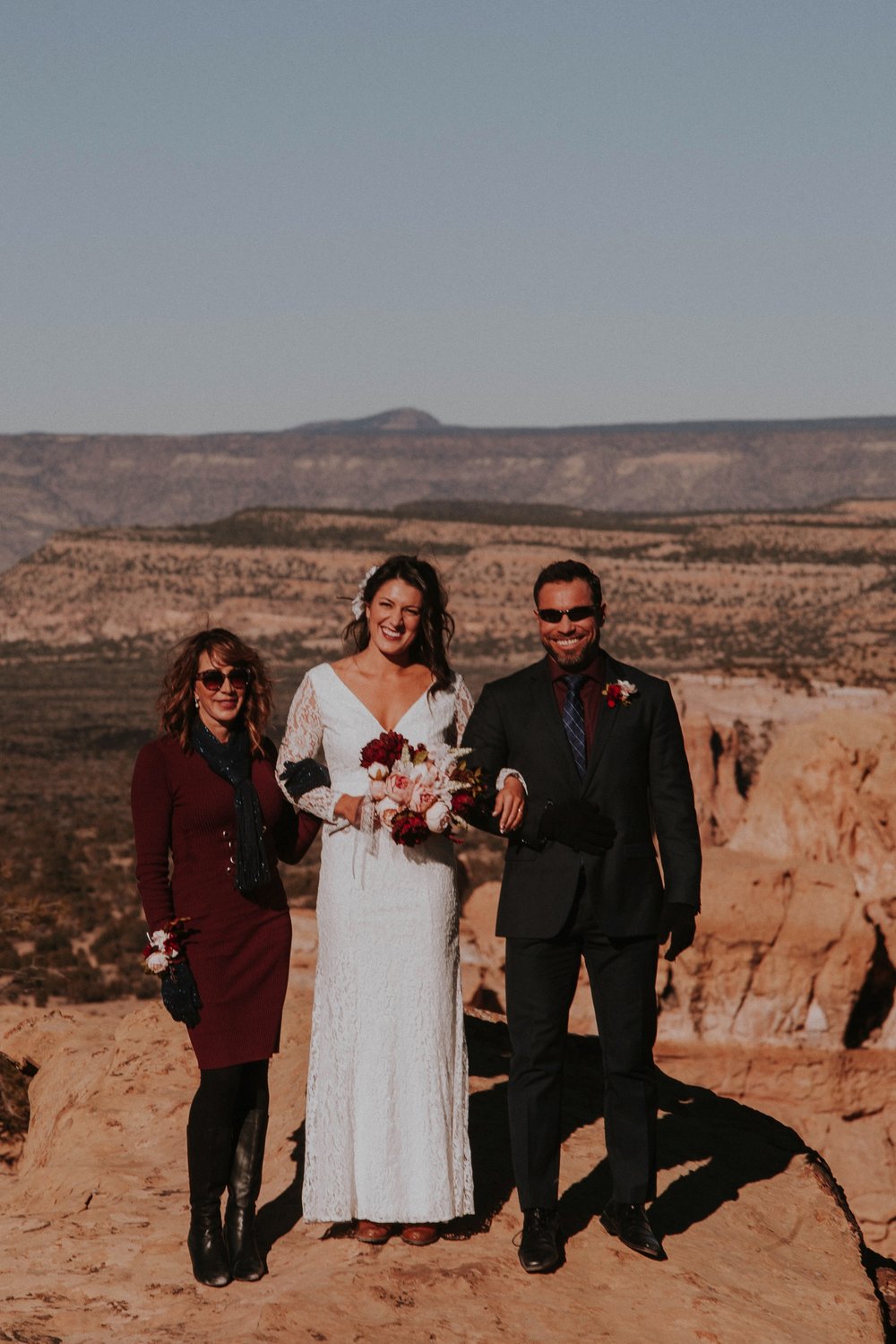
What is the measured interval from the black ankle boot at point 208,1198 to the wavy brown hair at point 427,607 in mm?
1785

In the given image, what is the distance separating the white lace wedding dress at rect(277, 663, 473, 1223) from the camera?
5.68 metres

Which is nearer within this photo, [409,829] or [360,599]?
[409,829]

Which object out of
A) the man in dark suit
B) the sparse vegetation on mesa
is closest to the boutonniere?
the man in dark suit

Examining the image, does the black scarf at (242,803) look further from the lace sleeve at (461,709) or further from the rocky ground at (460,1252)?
the rocky ground at (460,1252)

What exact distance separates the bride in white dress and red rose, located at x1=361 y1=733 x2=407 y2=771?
0.17 metres

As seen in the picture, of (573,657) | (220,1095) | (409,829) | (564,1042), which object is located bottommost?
(220,1095)

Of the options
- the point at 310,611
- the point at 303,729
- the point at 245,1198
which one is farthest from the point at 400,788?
the point at 310,611

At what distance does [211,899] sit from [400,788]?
2.69 ft

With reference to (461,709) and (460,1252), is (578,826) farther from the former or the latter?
(460,1252)

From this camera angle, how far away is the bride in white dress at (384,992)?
5.69 metres

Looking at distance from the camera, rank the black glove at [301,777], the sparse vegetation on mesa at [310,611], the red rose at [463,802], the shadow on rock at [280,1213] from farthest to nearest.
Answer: the sparse vegetation on mesa at [310,611], the shadow on rock at [280,1213], the black glove at [301,777], the red rose at [463,802]

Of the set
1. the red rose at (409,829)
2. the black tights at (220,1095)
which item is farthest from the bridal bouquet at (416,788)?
the black tights at (220,1095)

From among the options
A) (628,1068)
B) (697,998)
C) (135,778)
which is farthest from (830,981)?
(135,778)

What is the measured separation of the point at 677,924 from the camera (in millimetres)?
5590
